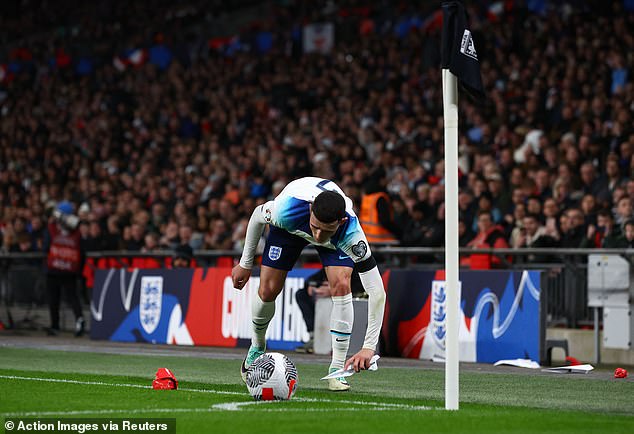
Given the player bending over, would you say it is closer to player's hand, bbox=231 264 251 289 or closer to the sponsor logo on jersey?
player's hand, bbox=231 264 251 289

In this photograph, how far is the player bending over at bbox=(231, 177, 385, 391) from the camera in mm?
10180

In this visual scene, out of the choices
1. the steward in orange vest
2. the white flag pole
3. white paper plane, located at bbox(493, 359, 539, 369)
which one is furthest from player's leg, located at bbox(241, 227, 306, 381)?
the steward in orange vest

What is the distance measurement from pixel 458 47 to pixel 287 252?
316 cm

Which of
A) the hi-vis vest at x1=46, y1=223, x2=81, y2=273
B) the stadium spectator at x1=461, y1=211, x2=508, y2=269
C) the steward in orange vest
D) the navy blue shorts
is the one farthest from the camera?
the hi-vis vest at x1=46, y1=223, x2=81, y2=273

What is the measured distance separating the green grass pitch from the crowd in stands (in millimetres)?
5332

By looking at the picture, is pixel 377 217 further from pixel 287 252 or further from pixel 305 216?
pixel 305 216

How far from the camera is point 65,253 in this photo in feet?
75.5

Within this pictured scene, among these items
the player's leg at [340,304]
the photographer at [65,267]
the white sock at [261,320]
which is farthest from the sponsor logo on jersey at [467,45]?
the photographer at [65,267]

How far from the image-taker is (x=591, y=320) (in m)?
16.7

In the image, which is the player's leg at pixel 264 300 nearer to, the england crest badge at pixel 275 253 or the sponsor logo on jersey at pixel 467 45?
the england crest badge at pixel 275 253

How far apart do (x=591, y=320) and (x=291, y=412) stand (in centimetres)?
931

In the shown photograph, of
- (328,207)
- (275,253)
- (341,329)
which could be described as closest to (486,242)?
(341,329)

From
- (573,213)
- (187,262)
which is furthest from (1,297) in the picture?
(573,213)

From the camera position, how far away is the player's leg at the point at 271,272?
10891mm
